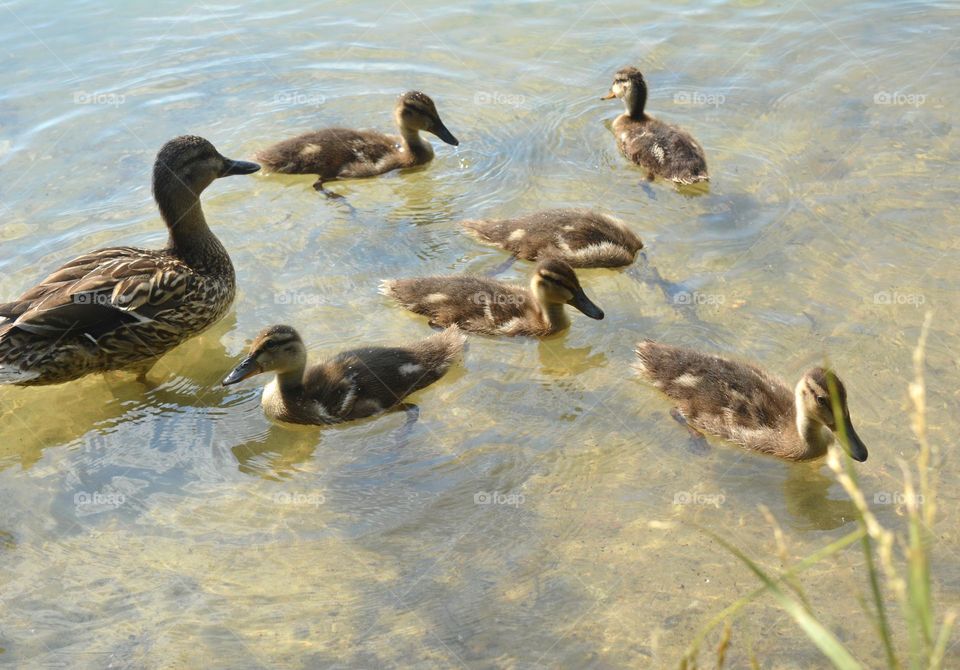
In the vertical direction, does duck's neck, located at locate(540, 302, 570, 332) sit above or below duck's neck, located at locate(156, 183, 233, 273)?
below

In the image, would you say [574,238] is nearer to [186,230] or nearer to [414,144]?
[414,144]

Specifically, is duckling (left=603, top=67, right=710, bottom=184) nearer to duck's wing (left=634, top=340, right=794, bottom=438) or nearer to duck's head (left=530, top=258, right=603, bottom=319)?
duck's head (left=530, top=258, right=603, bottom=319)

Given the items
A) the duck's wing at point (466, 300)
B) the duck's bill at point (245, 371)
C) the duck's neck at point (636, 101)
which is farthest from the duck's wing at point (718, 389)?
the duck's neck at point (636, 101)

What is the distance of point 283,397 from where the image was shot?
4750mm

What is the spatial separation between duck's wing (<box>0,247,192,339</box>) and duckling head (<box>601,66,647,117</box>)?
3.34 meters

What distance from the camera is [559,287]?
17.0 feet

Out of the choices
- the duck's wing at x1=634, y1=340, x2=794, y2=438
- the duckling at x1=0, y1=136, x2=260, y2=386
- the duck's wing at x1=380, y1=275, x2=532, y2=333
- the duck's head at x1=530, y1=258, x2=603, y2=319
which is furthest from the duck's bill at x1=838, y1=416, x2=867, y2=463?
the duckling at x1=0, y1=136, x2=260, y2=386

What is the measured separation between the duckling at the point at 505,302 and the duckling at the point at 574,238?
0.40 m

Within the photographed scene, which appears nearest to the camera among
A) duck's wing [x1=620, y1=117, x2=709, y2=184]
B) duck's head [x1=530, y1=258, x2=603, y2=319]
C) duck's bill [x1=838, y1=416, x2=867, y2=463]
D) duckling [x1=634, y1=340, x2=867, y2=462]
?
duck's bill [x1=838, y1=416, x2=867, y2=463]

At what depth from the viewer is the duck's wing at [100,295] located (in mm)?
4625

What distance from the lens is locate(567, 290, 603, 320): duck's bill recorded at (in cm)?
524

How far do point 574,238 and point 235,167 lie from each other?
6.18 ft

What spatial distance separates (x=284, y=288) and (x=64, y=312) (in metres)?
1.33

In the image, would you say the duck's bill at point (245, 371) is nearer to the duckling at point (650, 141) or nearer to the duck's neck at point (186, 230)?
the duck's neck at point (186, 230)
